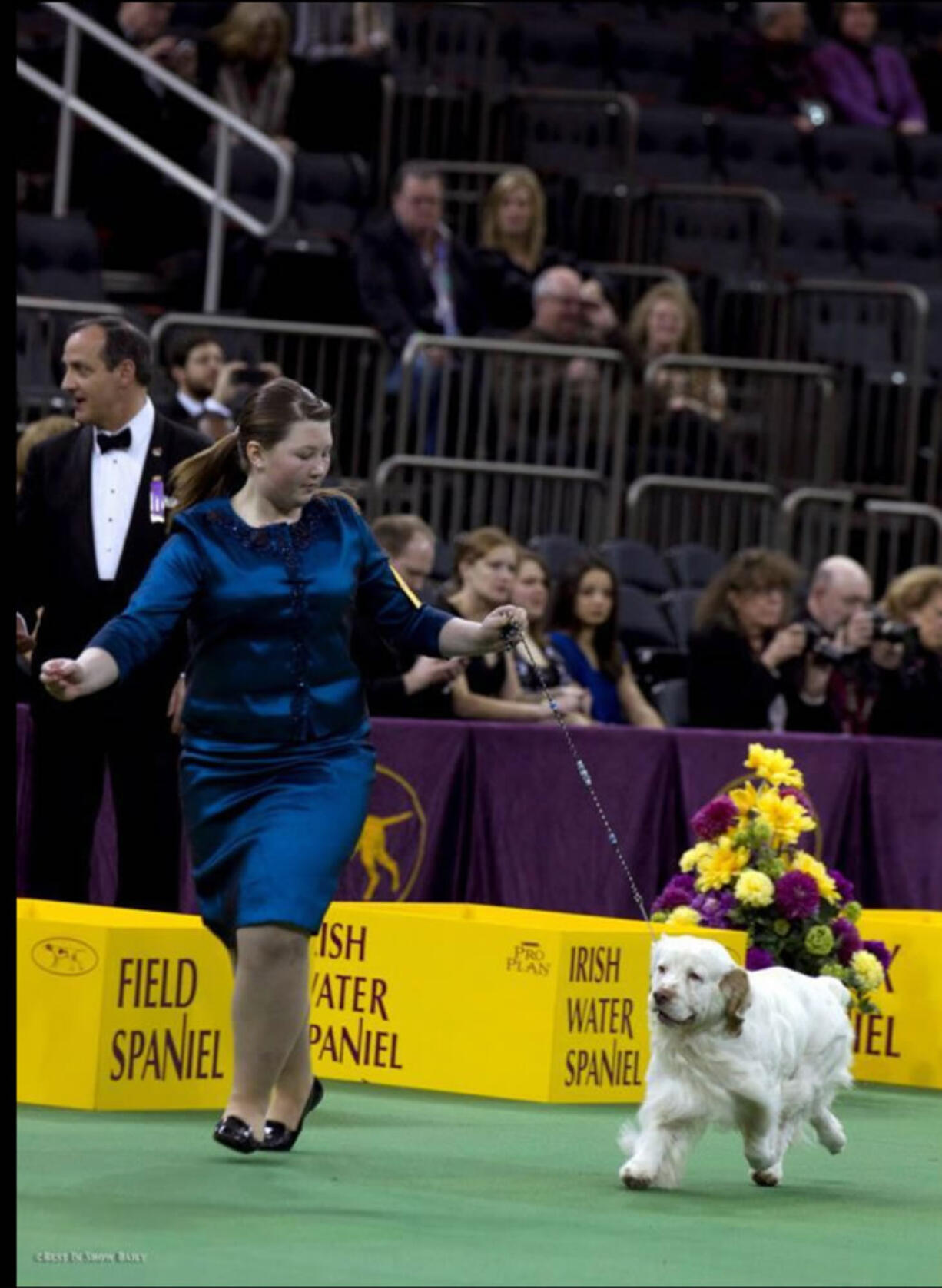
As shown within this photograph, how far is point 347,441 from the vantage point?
13477mm

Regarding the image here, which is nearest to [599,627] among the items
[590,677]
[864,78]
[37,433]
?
[590,677]

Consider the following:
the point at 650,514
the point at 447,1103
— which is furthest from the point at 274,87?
the point at 447,1103

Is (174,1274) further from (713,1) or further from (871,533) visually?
(713,1)

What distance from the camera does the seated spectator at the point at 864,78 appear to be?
17984mm

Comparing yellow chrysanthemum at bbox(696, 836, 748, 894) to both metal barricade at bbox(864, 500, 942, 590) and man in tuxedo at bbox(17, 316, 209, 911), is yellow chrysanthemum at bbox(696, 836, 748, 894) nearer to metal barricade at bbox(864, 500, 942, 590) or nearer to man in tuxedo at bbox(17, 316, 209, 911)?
man in tuxedo at bbox(17, 316, 209, 911)

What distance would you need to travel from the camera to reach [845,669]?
37.6ft

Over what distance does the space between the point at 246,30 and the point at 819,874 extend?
721 centimetres

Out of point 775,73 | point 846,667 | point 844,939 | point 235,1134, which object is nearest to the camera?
point 235,1134

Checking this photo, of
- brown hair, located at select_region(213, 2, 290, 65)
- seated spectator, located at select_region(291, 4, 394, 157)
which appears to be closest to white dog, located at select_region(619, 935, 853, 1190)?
brown hair, located at select_region(213, 2, 290, 65)

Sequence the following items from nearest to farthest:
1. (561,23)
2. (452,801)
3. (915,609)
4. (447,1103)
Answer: (447,1103), (452,801), (915,609), (561,23)

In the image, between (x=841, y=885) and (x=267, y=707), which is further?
(x=841, y=885)

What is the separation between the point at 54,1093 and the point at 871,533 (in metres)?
7.72

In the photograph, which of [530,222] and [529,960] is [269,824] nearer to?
[529,960]

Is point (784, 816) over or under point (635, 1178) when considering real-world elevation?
over
